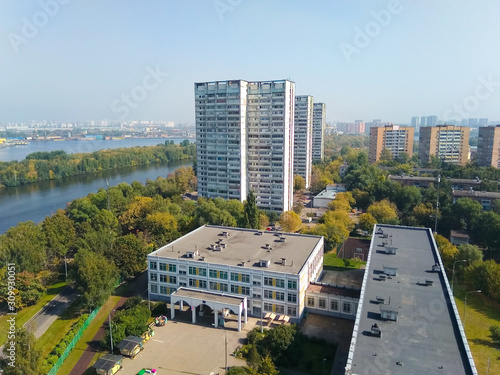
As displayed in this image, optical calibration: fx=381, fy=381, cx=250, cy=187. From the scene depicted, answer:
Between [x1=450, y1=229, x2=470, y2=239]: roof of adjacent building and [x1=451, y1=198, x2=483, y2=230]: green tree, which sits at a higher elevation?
[x1=451, y1=198, x2=483, y2=230]: green tree

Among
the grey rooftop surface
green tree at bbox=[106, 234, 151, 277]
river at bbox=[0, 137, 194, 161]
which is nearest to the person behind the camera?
the grey rooftop surface

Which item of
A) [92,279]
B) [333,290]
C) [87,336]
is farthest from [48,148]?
[333,290]

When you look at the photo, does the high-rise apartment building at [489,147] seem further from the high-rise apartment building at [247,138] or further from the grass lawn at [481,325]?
the grass lawn at [481,325]

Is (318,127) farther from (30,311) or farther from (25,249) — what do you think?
(30,311)

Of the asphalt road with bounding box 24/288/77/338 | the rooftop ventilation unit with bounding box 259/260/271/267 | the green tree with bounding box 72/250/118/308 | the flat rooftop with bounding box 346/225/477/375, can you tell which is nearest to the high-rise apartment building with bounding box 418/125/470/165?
the flat rooftop with bounding box 346/225/477/375

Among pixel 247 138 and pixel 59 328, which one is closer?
pixel 59 328

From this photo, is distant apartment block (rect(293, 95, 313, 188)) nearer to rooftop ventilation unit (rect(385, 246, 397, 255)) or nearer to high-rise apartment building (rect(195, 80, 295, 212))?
high-rise apartment building (rect(195, 80, 295, 212))
